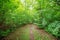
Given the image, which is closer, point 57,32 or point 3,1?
point 3,1

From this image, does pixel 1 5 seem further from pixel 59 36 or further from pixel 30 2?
pixel 30 2

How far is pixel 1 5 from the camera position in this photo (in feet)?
40.4

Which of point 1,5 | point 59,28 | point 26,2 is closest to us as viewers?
point 1,5

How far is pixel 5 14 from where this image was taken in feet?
44.9

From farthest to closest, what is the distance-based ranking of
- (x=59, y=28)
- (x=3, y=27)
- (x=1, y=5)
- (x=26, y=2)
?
(x=26, y=2), (x=3, y=27), (x=59, y=28), (x=1, y=5)

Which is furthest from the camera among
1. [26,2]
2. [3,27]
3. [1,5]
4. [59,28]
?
[26,2]

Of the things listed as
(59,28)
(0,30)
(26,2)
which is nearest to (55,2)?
(59,28)

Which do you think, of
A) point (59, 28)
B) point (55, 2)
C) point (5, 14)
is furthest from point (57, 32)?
point (5, 14)

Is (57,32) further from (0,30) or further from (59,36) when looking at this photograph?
(0,30)

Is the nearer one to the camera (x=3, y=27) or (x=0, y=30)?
(x=0, y=30)

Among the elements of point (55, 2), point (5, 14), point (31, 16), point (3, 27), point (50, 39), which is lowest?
point (31, 16)

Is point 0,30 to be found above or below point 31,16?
above

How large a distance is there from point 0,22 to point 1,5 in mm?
1955

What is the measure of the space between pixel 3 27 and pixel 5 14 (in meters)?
1.64
